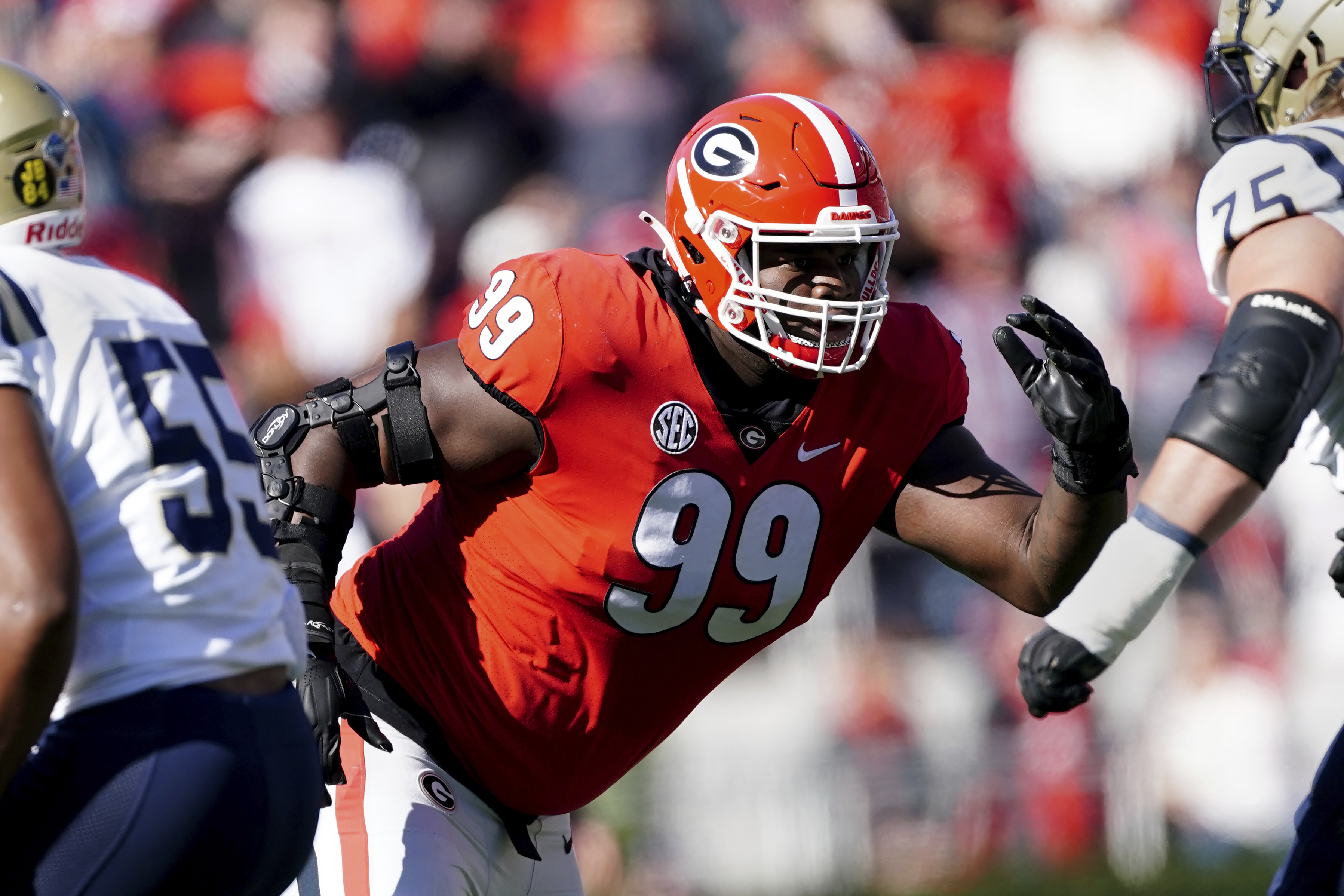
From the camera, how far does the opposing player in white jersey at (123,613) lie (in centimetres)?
206

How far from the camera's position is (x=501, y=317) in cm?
308

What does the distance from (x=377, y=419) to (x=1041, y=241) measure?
4221 millimetres

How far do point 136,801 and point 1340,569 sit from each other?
1.86 metres

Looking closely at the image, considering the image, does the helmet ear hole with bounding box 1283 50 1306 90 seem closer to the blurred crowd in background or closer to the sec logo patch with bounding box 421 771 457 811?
the sec logo patch with bounding box 421 771 457 811

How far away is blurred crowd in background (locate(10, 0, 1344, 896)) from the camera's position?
234 inches

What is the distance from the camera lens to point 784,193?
3148 millimetres

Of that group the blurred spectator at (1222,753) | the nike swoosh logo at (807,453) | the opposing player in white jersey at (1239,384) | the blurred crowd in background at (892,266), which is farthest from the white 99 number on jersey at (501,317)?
the blurred spectator at (1222,753)

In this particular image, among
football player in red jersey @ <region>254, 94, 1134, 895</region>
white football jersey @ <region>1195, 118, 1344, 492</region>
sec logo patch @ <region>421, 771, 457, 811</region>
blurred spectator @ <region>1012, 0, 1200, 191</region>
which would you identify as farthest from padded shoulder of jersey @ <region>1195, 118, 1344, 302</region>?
blurred spectator @ <region>1012, 0, 1200, 191</region>

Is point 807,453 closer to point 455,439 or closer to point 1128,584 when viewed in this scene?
point 455,439

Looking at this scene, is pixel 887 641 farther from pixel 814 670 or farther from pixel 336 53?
pixel 336 53

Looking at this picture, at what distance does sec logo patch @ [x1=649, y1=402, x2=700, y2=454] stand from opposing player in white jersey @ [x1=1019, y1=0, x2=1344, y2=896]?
0.97 metres

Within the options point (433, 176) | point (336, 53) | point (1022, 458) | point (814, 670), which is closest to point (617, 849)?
point (814, 670)

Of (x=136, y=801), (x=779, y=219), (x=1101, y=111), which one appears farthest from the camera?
(x=1101, y=111)

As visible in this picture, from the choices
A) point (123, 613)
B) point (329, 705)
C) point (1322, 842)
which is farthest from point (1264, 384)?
point (329, 705)
